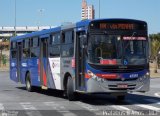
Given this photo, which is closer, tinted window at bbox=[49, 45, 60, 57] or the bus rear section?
the bus rear section

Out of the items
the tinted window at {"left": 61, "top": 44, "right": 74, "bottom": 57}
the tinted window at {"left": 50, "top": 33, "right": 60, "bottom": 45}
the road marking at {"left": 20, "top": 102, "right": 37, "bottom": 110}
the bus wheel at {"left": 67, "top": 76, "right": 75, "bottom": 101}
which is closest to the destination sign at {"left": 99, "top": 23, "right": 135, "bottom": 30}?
the tinted window at {"left": 61, "top": 44, "right": 74, "bottom": 57}

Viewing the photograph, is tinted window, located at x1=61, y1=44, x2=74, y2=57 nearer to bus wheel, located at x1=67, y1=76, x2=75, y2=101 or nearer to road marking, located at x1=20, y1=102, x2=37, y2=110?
bus wheel, located at x1=67, y1=76, x2=75, y2=101

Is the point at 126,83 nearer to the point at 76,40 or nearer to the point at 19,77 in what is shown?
the point at 76,40

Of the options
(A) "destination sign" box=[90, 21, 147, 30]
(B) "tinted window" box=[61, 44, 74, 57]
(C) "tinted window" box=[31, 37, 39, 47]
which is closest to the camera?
(A) "destination sign" box=[90, 21, 147, 30]

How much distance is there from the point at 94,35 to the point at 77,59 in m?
1.31

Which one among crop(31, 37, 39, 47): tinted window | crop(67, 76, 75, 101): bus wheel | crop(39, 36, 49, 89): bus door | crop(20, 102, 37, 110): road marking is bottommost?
crop(20, 102, 37, 110): road marking

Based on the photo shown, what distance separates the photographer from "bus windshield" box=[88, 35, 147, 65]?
1619 centimetres

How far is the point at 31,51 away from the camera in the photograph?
77.2ft

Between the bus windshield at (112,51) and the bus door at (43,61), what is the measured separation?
16.8ft

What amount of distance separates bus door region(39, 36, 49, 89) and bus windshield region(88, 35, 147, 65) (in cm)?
513

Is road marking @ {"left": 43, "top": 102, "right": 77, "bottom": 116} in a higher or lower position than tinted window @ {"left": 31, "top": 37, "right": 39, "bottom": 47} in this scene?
lower

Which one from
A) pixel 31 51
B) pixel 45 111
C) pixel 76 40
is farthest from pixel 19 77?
pixel 45 111

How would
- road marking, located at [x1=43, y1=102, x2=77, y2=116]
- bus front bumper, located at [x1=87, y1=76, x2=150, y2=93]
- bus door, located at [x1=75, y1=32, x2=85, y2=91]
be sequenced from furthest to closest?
bus door, located at [x1=75, y1=32, x2=85, y2=91]
bus front bumper, located at [x1=87, y1=76, x2=150, y2=93]
road marking, located at [x1=43, y1=102, x2=77, y2=116]

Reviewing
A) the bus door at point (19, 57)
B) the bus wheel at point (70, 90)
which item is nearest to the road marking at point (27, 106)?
the bus wheel at point (70, 90)
